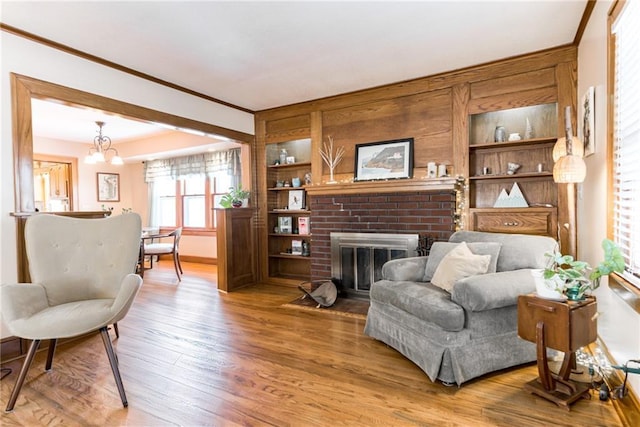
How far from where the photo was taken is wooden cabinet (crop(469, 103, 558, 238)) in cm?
323

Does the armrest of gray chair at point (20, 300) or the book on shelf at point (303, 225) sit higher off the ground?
the book on shelf at point (303, 225)

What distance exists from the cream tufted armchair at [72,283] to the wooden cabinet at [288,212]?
8.15 ft

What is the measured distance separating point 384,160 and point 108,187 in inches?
246

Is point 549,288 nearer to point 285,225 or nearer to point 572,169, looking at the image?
point 572,169

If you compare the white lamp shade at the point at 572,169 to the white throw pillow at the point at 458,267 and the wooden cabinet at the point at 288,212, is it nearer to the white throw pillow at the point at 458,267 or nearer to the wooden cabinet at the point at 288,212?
the white throw pillow at the point at 458,267

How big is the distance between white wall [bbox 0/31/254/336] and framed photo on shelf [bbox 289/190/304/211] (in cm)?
177

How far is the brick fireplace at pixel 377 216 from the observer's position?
346 cm

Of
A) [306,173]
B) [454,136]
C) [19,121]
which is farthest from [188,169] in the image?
[454,136]

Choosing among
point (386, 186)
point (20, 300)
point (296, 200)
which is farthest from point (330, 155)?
point (20, 300)

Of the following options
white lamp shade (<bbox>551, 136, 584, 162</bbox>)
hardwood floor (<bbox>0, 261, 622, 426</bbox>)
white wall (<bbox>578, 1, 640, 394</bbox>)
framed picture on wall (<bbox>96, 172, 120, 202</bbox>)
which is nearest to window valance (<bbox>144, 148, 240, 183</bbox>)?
framed picture on wall (<bbox>96, 172, 120, 202</bbox>)

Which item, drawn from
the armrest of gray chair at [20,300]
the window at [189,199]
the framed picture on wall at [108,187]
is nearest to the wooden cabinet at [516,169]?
the armrest of gray chair at [20,300]

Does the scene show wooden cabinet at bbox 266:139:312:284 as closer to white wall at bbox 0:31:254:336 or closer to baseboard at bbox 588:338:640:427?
white wall at bbox 0:31:254:336

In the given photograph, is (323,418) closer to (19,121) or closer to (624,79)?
(624,79)

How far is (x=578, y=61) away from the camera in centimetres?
294
